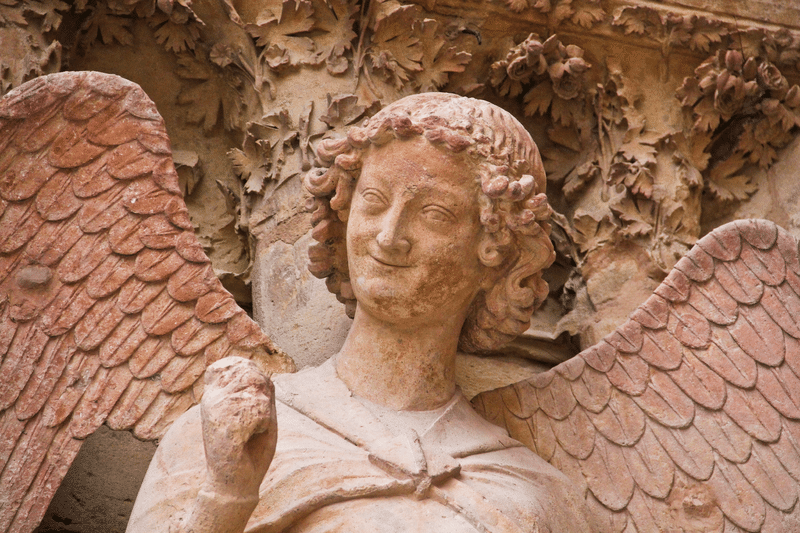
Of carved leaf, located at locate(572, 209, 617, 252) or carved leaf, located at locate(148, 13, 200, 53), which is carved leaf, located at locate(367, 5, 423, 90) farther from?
carved leaf, located at locate(572, 209, 617, 252)

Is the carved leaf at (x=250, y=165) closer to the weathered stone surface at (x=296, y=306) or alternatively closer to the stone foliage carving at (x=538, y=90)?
the stone foliage carving at (x=538, y=90)

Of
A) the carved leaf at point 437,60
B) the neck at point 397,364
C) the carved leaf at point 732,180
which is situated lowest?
the carved leaf at point 732,180

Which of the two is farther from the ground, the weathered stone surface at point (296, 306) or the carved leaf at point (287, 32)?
the carved leaf at point (287, 32)

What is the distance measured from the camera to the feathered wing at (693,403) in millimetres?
3740

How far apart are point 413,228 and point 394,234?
0.28 ft

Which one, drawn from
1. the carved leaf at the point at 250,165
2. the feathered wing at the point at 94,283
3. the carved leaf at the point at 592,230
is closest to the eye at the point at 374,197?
the feathered wing at the point at 94,283

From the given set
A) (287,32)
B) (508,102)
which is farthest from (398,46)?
(508,102)

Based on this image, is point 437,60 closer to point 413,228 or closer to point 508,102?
point 508,102

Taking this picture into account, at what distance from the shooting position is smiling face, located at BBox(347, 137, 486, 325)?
3.56 meters

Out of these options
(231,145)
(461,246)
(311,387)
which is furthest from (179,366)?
(231,145)

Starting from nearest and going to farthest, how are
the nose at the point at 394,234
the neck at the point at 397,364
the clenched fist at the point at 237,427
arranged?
the clenched fist at the point at 237,427 → the nose at the point at 394,234 → the neck at the point at 397,364

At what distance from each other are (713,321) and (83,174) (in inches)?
80.0

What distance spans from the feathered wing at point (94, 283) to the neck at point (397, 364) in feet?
1.00

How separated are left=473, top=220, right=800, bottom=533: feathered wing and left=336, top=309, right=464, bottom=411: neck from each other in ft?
1.13
